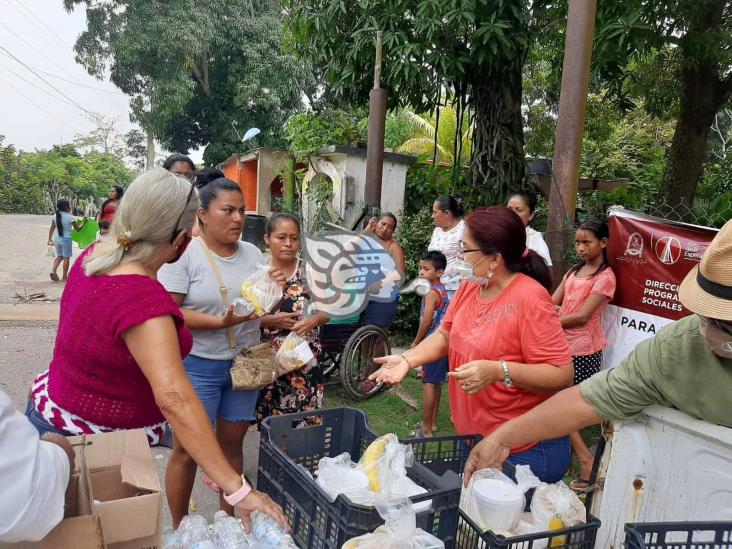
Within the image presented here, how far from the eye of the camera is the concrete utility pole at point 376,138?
621 cm

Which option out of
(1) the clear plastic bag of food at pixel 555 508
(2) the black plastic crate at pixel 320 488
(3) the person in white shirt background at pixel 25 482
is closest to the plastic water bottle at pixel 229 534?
(2) the black plastic crate at pixel 320 488

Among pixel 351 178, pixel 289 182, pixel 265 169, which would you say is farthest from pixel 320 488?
pixel 265 169

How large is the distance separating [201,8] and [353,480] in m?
22.2

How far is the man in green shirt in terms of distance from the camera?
4.60ft

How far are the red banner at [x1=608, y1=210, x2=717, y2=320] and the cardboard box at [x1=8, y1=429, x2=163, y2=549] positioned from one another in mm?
3256

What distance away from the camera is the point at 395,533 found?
A: 1271mm

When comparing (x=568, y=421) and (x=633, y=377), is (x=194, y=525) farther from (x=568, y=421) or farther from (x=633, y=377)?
(x=633, y=377)

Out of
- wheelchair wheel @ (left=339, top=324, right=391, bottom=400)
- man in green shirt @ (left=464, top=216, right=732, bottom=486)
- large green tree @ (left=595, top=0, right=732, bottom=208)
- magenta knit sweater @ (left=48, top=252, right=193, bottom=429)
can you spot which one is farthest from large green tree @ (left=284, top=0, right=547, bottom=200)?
magenta knit sweater @ (left=48, top=252, right=193, bottom=429)

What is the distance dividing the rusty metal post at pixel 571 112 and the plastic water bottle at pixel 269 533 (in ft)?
9.55

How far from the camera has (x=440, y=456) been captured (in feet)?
6.11

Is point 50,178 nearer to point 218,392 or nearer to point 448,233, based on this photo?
point 448,233

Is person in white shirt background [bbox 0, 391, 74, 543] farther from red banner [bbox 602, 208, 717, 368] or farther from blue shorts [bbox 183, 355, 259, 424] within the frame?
red banner [bbox 602, 208, 717, 368]

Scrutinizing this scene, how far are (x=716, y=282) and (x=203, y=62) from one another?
23.2m

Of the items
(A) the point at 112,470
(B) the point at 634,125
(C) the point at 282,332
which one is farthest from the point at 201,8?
(A) the point at 112,470
